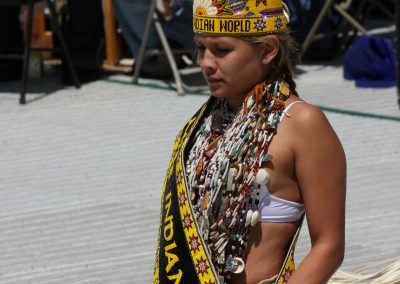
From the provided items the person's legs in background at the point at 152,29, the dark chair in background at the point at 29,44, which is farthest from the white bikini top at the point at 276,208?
the person's legs in background at the point at 152,29

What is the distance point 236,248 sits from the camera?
8.21 feet

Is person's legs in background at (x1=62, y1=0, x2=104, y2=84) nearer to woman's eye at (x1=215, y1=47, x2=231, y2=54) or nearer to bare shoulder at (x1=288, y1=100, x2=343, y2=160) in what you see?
woman's eye at (x1=215, y1=47, x2=231, y2=54)

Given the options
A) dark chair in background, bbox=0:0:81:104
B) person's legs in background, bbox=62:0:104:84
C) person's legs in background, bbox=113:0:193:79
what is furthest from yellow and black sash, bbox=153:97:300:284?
person's legs in background, bbox=62:0:104:84

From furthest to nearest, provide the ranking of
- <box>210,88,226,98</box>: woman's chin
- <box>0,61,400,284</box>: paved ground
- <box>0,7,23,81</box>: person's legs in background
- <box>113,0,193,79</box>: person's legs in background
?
<box>0,7,23,81</box>: person's legs in background < <box>113,0,193,79</box>: person's legs in background < <box>0,61,400,284</box>: paved ground < <box>210,88,226,98</box>: woman's chin

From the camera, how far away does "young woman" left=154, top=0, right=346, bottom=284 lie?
2398mm

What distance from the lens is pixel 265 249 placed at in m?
2.49

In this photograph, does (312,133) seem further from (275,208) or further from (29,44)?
(29,44)

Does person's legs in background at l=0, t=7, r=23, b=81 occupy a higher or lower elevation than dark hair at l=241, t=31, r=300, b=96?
lower

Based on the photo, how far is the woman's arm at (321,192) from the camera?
2381 mm

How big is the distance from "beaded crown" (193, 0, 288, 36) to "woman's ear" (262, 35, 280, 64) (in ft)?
0.08

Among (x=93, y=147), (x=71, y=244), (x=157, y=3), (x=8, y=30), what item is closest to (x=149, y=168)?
(x=93, y=147)

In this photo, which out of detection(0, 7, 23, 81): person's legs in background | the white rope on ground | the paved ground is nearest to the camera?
the white rope on ground

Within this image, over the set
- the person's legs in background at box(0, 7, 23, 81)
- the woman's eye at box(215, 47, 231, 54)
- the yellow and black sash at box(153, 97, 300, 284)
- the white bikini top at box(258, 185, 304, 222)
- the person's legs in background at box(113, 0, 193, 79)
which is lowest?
the person's legs in background at box(0, 7, 23, 81)

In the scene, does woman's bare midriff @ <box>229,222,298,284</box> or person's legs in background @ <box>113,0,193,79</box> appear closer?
woman's bare midriff @ <box>229,222,298,284</box>
